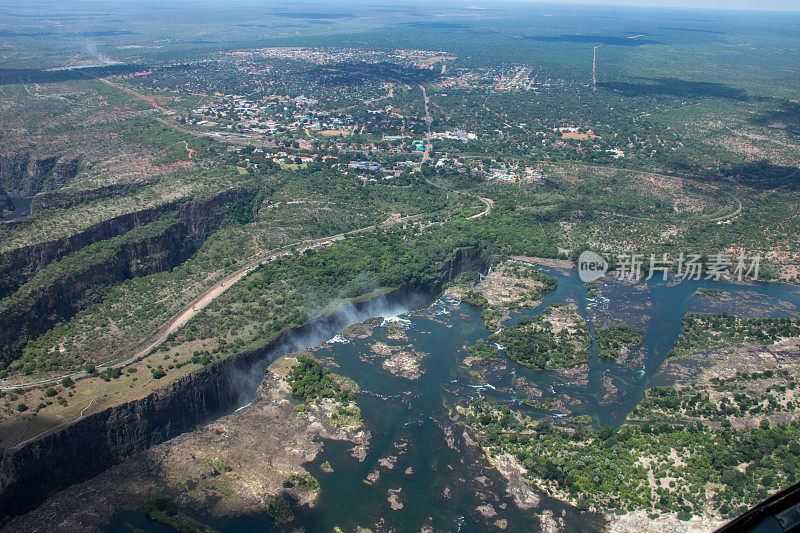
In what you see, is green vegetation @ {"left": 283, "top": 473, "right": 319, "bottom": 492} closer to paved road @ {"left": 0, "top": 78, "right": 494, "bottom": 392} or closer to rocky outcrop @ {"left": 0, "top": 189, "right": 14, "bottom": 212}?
paved road @ {"left": 0, "top": 78, "right": 494, "bottom": 392}

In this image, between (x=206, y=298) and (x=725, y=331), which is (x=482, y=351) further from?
(x=206, y=298)

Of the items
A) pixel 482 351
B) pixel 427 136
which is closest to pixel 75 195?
pixel 482 351

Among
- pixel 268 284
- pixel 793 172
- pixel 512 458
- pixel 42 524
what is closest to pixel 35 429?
pixel 42 524

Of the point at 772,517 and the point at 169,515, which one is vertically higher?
the point at 772,517

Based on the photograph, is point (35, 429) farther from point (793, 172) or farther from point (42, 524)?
point (793, 172)

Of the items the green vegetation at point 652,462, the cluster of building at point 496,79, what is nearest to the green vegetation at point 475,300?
the green vegetation at point 652,462

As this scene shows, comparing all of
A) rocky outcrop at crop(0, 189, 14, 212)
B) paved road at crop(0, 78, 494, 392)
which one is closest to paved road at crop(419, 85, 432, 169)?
paved road at crop(0, 78, 494, 392)
